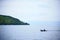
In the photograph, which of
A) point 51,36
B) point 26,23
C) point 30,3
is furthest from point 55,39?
point 30,3

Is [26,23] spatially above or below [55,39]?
above

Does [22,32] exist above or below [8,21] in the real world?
below

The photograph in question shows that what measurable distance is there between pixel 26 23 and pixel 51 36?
734mm

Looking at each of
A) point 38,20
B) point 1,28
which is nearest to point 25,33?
point 38,20

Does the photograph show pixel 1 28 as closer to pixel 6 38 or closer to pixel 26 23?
pixel 6 38

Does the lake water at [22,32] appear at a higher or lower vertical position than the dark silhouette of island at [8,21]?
lower

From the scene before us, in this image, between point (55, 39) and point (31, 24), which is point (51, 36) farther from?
point (31, 24)

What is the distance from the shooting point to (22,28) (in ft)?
7.90

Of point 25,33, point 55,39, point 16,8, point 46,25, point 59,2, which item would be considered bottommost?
point 55,39

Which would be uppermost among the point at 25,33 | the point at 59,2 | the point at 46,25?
the point at 59,2

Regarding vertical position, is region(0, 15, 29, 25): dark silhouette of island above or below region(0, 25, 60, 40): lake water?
above

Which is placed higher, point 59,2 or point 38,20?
point 59,2

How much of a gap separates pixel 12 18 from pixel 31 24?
51 centimetres

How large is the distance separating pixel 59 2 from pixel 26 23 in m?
1.04
